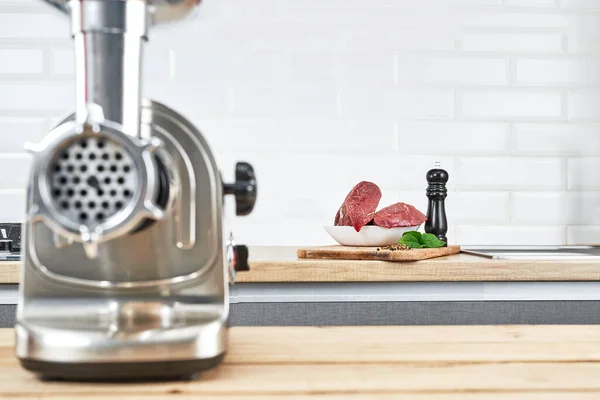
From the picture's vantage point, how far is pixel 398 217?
162 cm

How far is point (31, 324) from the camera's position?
0.55m

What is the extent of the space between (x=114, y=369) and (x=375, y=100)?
1.64m

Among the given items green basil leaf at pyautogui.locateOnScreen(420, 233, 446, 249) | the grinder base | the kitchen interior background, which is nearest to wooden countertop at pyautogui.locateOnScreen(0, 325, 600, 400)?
the grinder base

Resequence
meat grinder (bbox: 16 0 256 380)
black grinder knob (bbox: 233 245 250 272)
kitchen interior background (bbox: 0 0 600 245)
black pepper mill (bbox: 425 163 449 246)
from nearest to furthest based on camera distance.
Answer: meat grinder (bbox: 16 0 256 380) < black grinder knob (bbox: 233 245 250 272) < black pepper mill (bbox: 425 163 449 246) < kitchen interior background (bbox: 0 0 600 245)

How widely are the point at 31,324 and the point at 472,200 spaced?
1.71m

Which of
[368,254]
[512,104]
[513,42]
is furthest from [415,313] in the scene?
[513,42]

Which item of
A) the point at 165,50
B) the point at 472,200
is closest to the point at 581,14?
the point at 472,200

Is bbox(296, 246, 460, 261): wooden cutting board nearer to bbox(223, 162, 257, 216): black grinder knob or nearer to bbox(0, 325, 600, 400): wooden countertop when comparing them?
bbox(0, 325, 600, 400): wooden countertop

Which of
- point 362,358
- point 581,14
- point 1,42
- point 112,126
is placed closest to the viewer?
point 112,126

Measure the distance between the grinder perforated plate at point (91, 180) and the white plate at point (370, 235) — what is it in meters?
1.16

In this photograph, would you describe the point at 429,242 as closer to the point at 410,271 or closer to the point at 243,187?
the point at 410,271

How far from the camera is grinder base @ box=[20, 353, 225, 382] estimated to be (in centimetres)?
52

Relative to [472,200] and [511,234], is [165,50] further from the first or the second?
[511,234]

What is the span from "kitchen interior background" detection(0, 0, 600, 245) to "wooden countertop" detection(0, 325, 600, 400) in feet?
4.42
